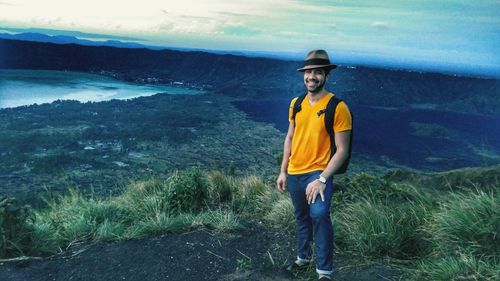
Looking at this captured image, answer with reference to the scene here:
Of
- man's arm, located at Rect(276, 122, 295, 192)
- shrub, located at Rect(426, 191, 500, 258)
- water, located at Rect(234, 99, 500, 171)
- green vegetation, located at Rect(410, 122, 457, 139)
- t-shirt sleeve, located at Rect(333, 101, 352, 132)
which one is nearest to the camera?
t-shirt sleeve, located at Rect(333, 101, 352, 132)

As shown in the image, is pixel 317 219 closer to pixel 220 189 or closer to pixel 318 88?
pixel 318 88

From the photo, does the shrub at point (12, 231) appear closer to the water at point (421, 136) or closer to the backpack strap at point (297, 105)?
the backpack strap at point (297, 105)

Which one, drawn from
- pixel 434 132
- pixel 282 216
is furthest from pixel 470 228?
pixel 434 132

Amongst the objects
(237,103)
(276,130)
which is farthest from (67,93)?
(276,130)

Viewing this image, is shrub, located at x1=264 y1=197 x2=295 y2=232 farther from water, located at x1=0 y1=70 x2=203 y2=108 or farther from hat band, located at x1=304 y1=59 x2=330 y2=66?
water, located at x1=0 y1=70 x2=203 y2=108

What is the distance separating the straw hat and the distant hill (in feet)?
192

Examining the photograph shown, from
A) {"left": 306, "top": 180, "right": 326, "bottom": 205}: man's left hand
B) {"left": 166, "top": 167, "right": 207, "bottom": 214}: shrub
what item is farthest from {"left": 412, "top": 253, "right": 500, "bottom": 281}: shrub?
{"left": 166, "top": 167, "right": 207, "bottom": 214}: shrub

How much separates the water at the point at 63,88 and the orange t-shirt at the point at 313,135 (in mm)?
84065

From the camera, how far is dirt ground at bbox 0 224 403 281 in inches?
168

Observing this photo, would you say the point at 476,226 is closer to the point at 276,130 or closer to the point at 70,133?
the point at 276,130

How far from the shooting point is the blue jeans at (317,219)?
3451 mm

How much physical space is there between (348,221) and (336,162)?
1.88m

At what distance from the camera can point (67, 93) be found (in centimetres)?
9262

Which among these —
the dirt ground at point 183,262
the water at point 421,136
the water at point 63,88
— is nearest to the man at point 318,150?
the dirt ground at point 183,262
